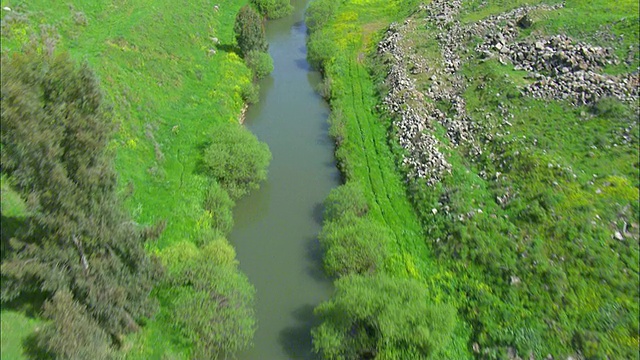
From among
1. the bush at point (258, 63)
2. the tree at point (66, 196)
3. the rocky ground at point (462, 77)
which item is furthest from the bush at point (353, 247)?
the bush at point (258, 63)

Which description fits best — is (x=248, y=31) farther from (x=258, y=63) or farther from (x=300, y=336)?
(x=300, y=336)

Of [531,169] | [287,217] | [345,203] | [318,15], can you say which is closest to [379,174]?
[345,203]

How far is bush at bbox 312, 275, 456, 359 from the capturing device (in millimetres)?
25844

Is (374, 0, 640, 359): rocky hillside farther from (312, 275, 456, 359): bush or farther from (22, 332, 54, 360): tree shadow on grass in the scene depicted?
(22, 332, 54, 360): tree shadow on grass

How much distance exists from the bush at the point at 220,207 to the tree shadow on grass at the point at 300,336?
1013cm

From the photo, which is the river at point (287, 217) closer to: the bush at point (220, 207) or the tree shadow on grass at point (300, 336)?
the tree shadow on grass at point (300, 336)

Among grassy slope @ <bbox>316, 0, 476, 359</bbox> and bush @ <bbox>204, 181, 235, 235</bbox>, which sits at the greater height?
bush @ <bbox>204, 181, 235, 235</bbox>

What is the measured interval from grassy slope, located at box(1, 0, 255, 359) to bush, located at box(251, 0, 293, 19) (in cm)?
1605

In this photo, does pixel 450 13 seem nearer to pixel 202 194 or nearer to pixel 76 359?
pixel 202 194

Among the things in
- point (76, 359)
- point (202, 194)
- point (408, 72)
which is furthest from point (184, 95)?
point (76, 359)

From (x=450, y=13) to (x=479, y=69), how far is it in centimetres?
2002

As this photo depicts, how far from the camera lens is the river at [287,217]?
1209 inches

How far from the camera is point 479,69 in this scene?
2063 inches

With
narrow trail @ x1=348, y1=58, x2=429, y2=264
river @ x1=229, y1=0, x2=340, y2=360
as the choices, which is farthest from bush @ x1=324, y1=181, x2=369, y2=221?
narrow trail @ x1=348, y1=58, x2=429, y2=264
